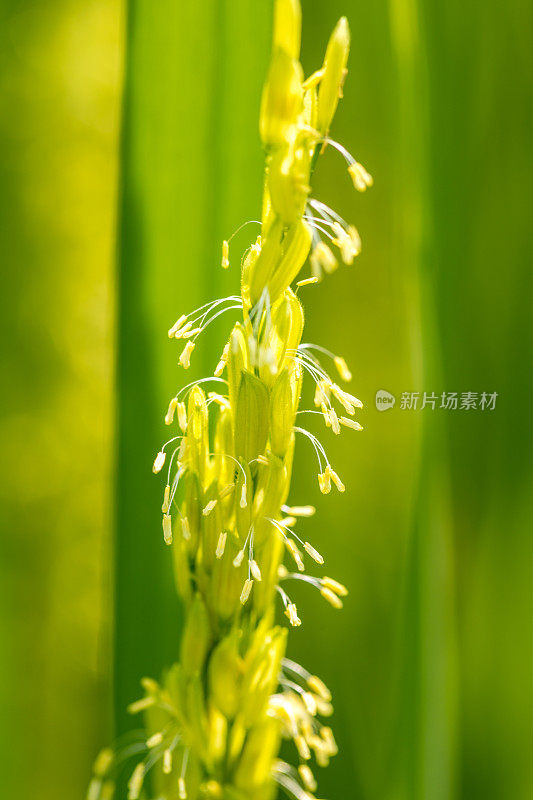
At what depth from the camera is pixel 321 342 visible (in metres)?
0.45

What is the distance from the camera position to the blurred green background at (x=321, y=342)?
0.33 m

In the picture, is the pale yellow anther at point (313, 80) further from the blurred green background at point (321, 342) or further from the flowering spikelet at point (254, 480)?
the blurred green background at point (321, 342)

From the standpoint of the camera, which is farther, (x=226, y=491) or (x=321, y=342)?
(x=321, y=342)

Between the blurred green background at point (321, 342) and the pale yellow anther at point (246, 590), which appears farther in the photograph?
the blurred green background at point (321, 342)

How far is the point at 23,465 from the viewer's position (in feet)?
2.01

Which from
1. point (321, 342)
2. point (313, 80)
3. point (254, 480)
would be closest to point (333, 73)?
point (313, 80)

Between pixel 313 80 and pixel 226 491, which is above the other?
pixel 313 80

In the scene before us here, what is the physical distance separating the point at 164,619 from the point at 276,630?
125 mm

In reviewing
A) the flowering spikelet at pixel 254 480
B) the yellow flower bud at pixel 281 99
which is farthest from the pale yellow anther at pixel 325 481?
the yellow flower bud at pixel 281 99

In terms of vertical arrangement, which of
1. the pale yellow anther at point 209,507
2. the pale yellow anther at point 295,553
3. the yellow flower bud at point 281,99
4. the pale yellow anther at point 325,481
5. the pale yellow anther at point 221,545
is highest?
the yellow flower bud at point 281,99

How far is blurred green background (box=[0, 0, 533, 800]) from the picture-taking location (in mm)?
326

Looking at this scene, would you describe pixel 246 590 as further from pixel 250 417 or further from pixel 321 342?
pixel 321 342

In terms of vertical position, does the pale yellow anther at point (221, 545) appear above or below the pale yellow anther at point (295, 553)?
above

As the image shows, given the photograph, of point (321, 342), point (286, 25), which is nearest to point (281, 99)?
point (286, 25)
